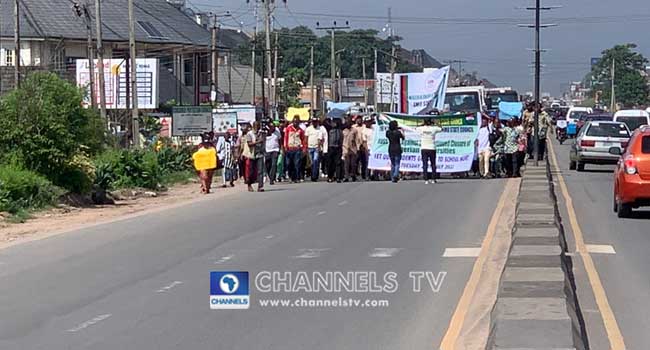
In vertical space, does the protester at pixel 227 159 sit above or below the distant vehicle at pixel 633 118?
below

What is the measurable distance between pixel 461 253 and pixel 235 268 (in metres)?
3.20

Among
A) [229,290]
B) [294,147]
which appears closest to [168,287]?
[229,290]

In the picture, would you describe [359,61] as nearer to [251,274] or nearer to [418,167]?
[418,167]

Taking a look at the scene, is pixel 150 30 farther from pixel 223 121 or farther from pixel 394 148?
pixel 394 148

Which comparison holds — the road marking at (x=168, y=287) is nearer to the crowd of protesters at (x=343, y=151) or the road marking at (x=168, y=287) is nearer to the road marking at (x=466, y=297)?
the road marking at (x=466, y=297)

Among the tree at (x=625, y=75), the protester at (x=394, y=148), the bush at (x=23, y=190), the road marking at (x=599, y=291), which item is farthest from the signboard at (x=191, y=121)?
the tree at (x=625, y=75)

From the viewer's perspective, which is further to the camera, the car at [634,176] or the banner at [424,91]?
the banner at [424,91]

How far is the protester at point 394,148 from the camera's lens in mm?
29781

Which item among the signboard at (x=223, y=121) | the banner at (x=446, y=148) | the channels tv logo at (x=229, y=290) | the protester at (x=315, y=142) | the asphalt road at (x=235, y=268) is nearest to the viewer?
the asphalt road at (x=235, y=268)

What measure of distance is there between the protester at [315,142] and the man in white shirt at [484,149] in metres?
4.45

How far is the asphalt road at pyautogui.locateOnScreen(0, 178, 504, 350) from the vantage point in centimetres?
959

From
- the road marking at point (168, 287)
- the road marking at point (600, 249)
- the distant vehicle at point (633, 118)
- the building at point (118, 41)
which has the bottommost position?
the road marking at point (600, 249)

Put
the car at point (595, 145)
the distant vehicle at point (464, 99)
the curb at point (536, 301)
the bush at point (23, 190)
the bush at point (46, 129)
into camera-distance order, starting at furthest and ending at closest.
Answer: the distant vehicle at point (464, 99) → the car at point (595, 145) → the bush at point (46, 129) → the bush at point (23, 190) → the curb at point (536, 301)

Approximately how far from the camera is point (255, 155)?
26.9 meters
